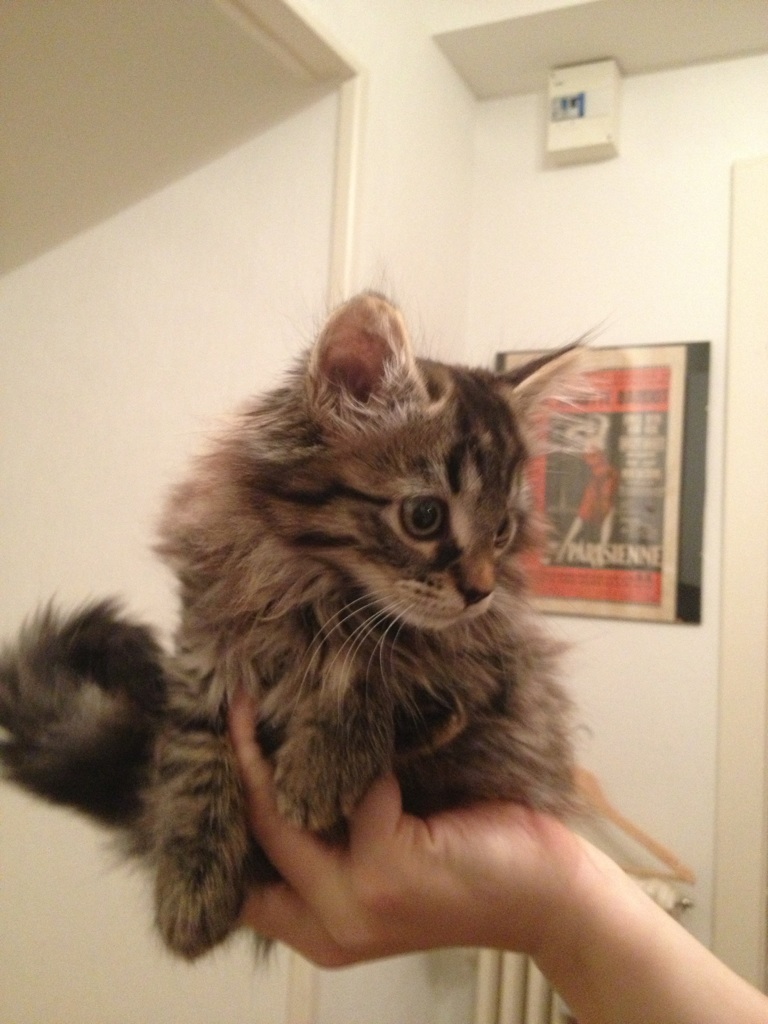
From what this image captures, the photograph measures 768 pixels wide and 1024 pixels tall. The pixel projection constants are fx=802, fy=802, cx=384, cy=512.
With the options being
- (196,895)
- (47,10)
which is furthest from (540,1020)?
(47,10)

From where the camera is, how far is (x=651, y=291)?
7.32 feet

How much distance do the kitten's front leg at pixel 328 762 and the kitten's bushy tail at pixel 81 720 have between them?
233 mm

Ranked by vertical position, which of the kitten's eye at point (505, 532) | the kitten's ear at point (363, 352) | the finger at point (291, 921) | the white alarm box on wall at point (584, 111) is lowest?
the finger at point (291, 921)

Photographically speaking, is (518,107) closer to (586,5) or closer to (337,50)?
(586,5)

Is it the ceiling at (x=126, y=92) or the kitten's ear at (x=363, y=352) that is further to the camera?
the ceiling at (x=126, y=92)

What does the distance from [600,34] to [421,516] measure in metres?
1.87

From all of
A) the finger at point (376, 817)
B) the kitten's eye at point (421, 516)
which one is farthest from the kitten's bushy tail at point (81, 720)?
the kitten's eye at point (421, 516)

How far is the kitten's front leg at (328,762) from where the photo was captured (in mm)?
910

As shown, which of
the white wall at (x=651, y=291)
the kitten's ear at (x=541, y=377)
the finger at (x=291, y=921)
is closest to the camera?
the finger at (x=291, y=921)

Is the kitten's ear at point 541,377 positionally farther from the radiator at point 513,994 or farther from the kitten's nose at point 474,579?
the radiator at point 513,994

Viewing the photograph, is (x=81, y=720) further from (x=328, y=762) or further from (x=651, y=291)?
(x=651, y=291)

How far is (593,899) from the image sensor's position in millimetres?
983

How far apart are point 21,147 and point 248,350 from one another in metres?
0.63

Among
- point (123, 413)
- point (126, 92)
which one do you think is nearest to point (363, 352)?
point (126, 92)
